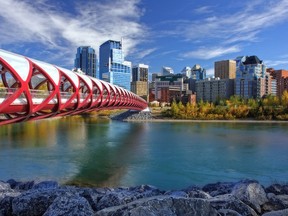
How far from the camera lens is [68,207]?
5.03m

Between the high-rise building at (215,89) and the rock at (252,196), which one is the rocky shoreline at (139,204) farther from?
the high-rise building at (215,89)

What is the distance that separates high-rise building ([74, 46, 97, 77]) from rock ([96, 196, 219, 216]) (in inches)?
5887

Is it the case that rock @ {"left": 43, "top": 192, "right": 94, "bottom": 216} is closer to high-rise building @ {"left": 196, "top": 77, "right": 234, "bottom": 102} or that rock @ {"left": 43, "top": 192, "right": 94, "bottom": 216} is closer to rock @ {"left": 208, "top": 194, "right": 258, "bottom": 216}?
rock @ {"left": 208, "top": 194, "right": 258, "bottom": 216}

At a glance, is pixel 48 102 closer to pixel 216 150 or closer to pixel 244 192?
pixel 244 192

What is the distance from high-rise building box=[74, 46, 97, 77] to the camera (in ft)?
498

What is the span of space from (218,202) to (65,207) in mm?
2955

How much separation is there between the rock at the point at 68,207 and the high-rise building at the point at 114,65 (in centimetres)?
12516

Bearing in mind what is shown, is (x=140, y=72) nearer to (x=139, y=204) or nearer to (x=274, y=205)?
(x=274, y=205)

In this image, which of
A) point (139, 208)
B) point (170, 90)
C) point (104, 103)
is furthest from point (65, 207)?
point (170, 90)

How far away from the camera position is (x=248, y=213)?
5.73 m

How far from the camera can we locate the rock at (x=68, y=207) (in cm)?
496

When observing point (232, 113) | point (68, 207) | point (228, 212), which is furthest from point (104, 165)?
point (232, 113)

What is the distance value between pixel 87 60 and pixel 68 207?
152 meters

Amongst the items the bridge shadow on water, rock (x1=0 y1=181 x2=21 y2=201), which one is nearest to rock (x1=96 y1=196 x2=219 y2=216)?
rock (x1=0 y1=181 x2=21 y2=201)
